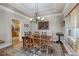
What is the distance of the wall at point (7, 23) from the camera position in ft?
7.89

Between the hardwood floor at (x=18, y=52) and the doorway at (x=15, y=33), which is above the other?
the doorway at (x=15, y=33)

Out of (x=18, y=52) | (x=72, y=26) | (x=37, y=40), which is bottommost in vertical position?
(x=18, y=52)

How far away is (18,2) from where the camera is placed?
2.31 metres

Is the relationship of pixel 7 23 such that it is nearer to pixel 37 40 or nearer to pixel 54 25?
pixel 37 40

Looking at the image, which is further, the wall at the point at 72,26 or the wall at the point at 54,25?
the wall at the point at 54,25

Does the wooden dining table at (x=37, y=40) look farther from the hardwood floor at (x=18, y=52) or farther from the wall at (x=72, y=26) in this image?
the wall at (x=72, y=26)

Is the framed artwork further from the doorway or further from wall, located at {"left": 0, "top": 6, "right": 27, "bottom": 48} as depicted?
the doorway

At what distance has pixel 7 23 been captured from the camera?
2.50 m

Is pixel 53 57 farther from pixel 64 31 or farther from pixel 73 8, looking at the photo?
pixel 73 8

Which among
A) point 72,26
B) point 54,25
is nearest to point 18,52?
point 54,25

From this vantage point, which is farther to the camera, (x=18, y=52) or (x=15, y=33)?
(x=15, y=33)

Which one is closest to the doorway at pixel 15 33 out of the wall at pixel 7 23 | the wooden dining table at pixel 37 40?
the wall at pixel 7 23

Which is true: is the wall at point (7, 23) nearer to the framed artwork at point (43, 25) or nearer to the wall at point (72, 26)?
the framed artwork at point (43, 25)

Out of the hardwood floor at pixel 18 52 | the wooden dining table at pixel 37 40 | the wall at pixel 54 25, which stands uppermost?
the wall at pixel 54 25
